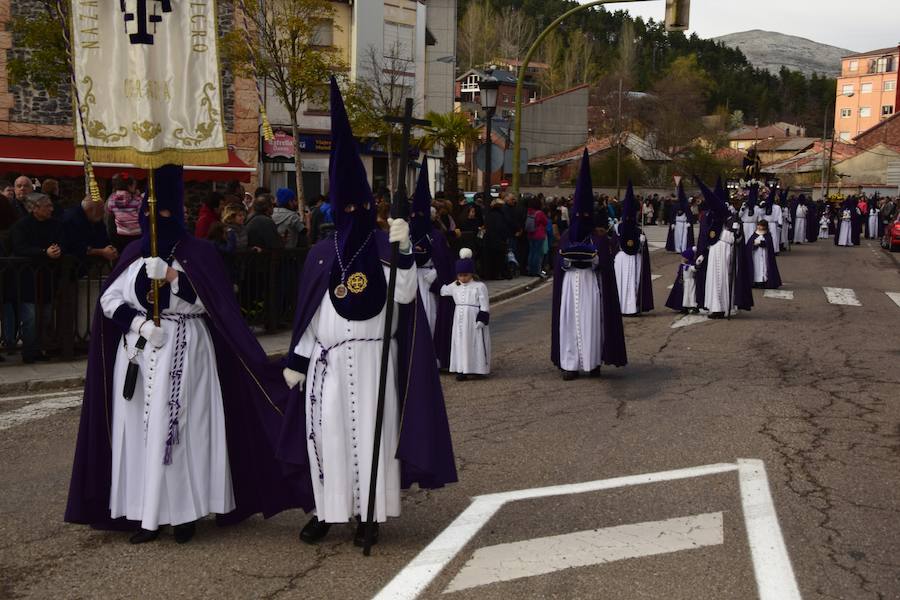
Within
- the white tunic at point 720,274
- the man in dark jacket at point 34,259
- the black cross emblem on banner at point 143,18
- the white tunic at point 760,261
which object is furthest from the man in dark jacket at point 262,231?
the white tunic at point 760,261

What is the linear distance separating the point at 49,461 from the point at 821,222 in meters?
48.8

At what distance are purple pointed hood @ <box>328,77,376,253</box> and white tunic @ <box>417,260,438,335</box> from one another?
5632mm

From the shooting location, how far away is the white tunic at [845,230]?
4216 centimetres

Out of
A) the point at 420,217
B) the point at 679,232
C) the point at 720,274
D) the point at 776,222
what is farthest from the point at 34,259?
the point at 679,232

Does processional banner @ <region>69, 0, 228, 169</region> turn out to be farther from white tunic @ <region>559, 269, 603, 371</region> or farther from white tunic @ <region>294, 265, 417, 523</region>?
white tunic @ <region>559, 269, 603, 371</region>

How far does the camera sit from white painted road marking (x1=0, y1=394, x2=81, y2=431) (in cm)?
901

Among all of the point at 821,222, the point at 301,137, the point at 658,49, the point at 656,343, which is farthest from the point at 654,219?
the point at 658,49

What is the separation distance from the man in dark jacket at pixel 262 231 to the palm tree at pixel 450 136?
11.5 metres

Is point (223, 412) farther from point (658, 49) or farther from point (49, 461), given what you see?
point (658, 49)

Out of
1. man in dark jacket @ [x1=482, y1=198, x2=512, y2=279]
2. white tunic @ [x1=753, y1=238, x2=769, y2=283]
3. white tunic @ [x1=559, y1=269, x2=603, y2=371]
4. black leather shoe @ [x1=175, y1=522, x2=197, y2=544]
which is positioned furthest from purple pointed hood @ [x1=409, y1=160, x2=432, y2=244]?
white tunic @ [x1=753, y1=238, x2=769, y2=283]

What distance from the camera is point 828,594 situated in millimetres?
5082

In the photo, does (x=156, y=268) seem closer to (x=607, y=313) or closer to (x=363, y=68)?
(x=607, y=313)

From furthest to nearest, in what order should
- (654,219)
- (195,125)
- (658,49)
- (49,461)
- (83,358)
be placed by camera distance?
(658,49)
(654,219)
(83,358)
(49,461)
(195,125)

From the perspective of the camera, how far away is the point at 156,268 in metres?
5.66
